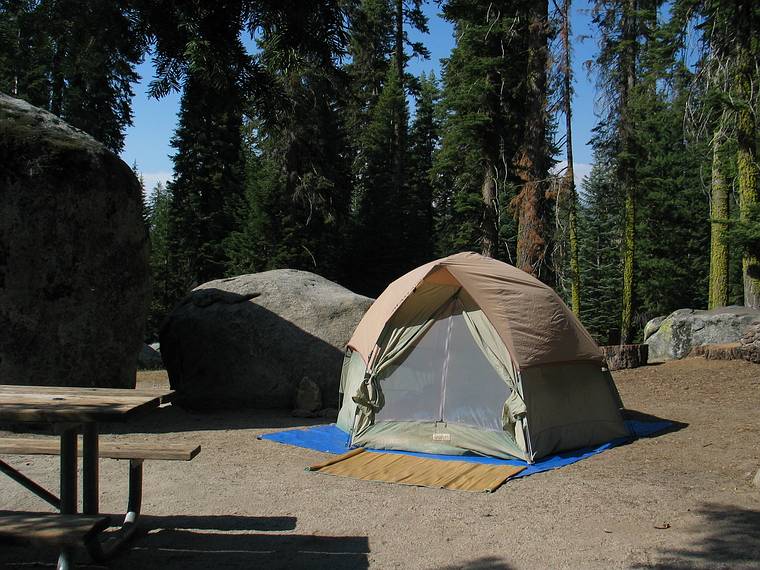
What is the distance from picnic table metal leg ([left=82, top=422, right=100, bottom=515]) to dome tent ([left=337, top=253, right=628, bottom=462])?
3791 millimetres

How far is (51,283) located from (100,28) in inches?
189

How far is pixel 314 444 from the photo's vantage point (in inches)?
297

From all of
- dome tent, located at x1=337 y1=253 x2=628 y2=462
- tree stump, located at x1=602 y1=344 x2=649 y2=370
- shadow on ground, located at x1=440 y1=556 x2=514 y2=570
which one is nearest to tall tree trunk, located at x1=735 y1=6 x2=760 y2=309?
tree stump, located at x1=602 y1=344 x2=649 y2=370

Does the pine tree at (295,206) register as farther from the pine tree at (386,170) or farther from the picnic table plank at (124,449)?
the picnic table plank at (124,449)

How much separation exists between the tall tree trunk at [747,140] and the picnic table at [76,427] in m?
12.8

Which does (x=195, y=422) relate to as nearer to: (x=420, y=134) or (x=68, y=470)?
(x=68, y=470)

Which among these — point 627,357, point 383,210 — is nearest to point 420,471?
point 627,357

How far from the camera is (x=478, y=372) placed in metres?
7.42

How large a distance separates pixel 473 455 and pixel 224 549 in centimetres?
332

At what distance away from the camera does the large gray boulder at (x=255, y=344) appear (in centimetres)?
995

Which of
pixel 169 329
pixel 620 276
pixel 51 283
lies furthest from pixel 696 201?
pixel 51 283

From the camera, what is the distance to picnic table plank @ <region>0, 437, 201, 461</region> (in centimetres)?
451

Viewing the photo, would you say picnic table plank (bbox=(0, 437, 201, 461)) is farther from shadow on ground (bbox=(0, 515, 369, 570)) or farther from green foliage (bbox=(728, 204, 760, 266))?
green foliage (bbox=(728, 204, 760, 266))

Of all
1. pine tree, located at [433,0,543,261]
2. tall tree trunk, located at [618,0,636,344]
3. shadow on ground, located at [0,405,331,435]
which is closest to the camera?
shadow on ground, located at [0,405,331,435]
